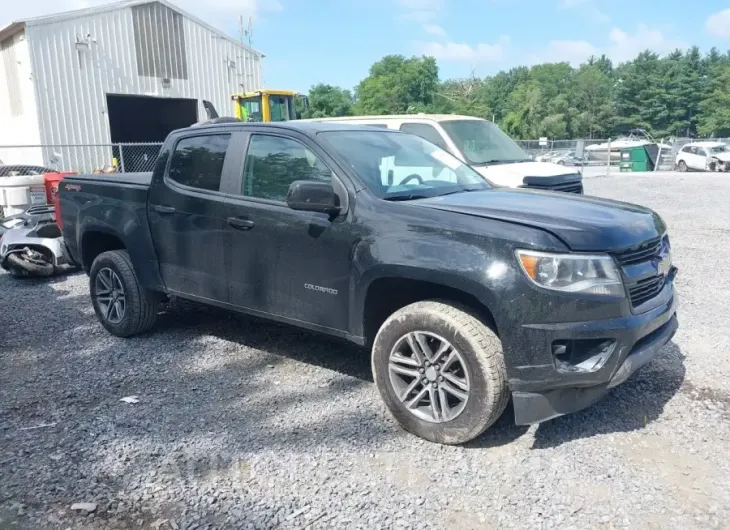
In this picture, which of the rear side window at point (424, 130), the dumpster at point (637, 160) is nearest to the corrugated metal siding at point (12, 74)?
the rear side window at point (424, 130)

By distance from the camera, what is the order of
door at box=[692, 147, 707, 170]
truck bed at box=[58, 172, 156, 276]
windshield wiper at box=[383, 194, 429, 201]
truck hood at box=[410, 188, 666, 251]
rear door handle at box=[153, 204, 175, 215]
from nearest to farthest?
Result: truck hood at box=[410, 188, 666, 251], windshield wiper at box=[383, 194, 429, 201], rear door handle at box=[153, 204, 175, 215], truck bed at box=[58, 172, 156, 276], door at box=[692, 147, 707, 170]

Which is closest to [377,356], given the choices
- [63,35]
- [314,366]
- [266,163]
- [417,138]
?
[314,366]

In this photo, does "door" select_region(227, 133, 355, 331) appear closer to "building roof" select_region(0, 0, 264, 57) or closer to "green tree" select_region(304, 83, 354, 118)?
"building roof" select_region(0, 0, 264, 57)

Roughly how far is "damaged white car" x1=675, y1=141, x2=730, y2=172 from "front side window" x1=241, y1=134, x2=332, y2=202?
106 ft

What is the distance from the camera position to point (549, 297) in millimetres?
3115

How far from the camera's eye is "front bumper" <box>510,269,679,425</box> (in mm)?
3133

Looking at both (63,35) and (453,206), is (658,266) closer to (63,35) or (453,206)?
(453,206)

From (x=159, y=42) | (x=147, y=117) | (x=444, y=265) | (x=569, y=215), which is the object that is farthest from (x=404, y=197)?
(x=147, y=117)

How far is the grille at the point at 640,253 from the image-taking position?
331 cm

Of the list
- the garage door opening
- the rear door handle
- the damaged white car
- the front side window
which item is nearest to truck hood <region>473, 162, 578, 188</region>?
the front side window

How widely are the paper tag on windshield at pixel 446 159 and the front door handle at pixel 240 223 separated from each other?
161cm

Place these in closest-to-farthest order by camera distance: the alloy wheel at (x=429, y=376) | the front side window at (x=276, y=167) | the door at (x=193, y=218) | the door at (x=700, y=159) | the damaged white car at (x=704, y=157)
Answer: the alloy wheel at (x=429, y=376), the front side window at (x=276, y=167), the door at (x=193, y=218), the damaged white car at (x=704, y=157), the door at (x=700, y=159)

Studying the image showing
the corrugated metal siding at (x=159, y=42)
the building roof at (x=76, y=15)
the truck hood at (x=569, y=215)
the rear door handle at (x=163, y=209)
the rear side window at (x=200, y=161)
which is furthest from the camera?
the corrugated metal siding at (x=159, y=42)

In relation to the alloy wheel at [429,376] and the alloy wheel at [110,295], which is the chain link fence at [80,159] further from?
the alloy wheel at [429,376]
